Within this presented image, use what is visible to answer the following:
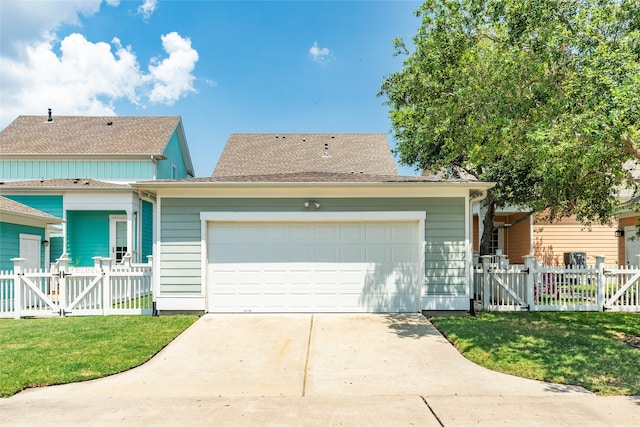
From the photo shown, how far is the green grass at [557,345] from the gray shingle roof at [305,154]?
34.8 ft

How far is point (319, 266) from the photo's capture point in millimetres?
8961

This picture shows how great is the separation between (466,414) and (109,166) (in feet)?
56.1

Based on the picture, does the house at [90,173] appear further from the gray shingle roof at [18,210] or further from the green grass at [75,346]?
the green grass at [75,346]

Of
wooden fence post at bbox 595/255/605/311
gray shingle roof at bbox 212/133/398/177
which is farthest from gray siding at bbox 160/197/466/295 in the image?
gray shingle roof at bbox 212/133/398/177

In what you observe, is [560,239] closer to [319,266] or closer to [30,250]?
[319,266]

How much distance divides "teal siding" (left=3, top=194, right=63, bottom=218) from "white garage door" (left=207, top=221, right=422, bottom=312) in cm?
931

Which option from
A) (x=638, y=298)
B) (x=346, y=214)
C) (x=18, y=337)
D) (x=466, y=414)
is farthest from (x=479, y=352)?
(x=18, y=337)

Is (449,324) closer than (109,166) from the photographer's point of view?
Yes

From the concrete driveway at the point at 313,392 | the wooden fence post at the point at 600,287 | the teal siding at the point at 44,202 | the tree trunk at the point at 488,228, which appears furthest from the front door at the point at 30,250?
the wooden fence post at the point at 600,287

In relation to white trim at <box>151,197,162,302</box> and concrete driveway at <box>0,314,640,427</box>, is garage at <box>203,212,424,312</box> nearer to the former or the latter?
white trim at <box>151,197,162,302</box>

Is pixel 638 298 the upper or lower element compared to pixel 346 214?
lower

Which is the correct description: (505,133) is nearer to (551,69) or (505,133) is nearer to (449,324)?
(551,69)

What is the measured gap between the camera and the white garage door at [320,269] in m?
8.91

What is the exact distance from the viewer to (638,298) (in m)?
9.48
